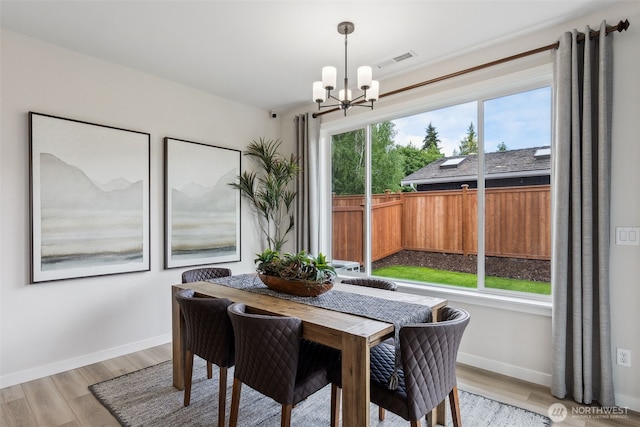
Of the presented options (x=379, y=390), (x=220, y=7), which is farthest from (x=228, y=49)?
(x=379, y=390)

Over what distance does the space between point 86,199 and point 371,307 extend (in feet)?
8.32

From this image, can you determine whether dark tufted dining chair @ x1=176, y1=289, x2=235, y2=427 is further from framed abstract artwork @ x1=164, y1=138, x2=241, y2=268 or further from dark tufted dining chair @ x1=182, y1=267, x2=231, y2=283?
framed abstract artwork @ x1=164, y1=138, x2=241, y2=268

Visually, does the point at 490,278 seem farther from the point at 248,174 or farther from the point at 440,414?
the point at 248,174

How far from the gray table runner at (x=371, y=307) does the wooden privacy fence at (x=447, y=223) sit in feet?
4.54

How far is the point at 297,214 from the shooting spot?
4.19m

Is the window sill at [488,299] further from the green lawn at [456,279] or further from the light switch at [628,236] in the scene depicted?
the light switch at [628,236]

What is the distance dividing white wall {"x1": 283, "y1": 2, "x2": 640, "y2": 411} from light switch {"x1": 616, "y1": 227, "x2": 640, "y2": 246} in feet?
0.11

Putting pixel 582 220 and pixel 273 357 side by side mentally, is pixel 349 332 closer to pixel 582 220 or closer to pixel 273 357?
pixel 273 357

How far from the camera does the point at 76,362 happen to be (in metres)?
2.89

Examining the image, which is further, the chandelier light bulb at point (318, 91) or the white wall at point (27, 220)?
the white wall at point (27, 220)

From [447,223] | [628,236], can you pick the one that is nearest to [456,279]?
[447,223]

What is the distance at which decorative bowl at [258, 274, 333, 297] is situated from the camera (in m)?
2.17

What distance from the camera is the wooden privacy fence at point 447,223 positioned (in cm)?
279

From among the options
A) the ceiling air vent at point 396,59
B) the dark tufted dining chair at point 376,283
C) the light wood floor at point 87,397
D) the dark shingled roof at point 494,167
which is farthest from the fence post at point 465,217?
the ceiling air vent at point 396,59
